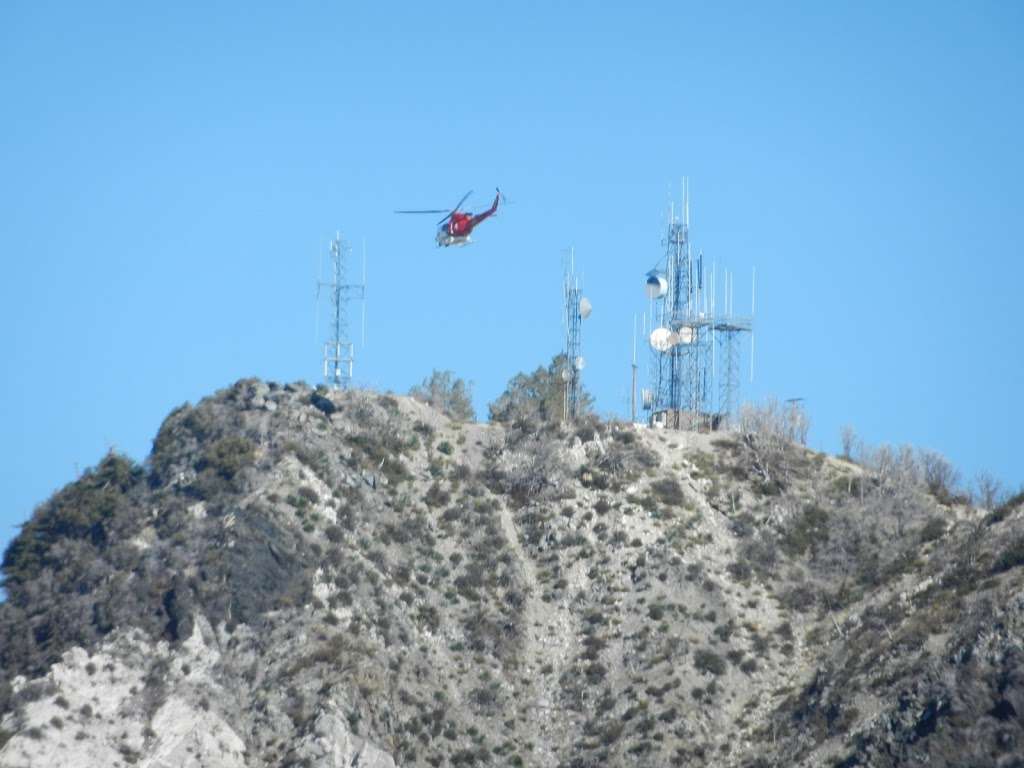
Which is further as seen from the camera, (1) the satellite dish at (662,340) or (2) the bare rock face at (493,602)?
(1) the satellite dish at (662,340)

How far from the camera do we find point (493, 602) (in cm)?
7350

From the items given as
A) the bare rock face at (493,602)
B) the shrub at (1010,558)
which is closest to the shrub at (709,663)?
the bare rock face at (493,602)

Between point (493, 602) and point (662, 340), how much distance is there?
622 inches

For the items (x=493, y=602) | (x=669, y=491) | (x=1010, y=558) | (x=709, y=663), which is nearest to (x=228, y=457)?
(x=493, y=602)

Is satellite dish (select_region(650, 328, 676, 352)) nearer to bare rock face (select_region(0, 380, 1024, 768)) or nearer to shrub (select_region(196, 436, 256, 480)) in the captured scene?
bare rock face (select_region(0, 380, 1024, 768))

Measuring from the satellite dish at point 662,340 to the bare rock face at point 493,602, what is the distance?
3.74m

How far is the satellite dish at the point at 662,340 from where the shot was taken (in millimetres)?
84312

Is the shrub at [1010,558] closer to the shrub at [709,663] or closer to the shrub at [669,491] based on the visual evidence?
the shrub at [709,663]

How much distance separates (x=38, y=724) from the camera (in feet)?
211

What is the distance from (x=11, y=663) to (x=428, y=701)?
13.3 metres

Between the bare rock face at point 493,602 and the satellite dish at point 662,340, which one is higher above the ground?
the satellite dish at point 662,340

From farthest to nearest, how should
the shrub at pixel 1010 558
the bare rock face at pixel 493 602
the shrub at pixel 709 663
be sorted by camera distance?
the shrub at pixel 709 663 → the shrub at pixel 1010 558 → the bare rock face at pixel 493 602

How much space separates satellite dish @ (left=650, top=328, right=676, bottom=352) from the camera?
3319 inches

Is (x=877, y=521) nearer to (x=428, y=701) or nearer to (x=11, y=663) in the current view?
(x=428, y=701)
